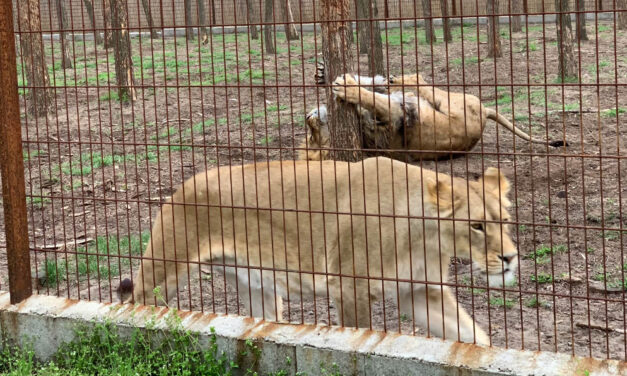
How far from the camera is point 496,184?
18.8 ft

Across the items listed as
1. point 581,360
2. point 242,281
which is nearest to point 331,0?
point 242,281

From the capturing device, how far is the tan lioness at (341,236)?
540 centimetres

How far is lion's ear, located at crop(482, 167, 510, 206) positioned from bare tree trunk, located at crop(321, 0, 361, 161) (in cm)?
237

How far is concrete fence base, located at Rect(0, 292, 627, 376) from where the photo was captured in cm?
455

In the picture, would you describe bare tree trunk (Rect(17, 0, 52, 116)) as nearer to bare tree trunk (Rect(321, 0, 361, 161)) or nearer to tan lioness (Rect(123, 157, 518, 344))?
bare tree trunk (Rect(321, 0, 361, 161))

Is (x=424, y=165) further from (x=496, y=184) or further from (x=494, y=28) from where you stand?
(x=494, y=28)

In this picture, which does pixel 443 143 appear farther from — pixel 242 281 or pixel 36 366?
pixel 36 366

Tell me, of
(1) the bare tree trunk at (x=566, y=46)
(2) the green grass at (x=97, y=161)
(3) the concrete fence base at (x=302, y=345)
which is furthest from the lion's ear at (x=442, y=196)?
(1) the bare tree trunk at (x=566, y=46)

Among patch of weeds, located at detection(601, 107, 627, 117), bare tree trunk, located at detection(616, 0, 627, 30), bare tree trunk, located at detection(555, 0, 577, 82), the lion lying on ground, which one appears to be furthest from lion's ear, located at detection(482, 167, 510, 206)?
bare tree trunk, located at detection(616, 0, 627, 30)

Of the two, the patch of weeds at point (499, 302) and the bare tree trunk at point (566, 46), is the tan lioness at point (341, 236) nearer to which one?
the patch of weeds at point (499, 302)

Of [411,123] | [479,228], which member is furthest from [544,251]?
[411,123]

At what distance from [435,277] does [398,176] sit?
67 cm

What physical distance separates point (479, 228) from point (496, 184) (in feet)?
1.51

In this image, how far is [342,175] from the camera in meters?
5.82
